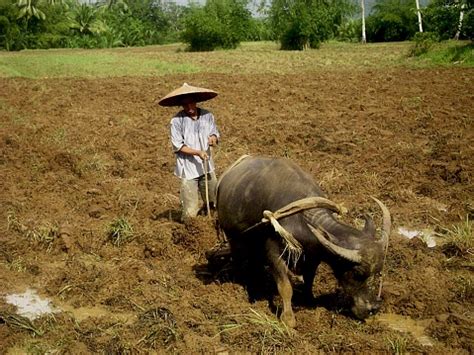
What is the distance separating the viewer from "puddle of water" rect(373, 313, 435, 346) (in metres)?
4.39

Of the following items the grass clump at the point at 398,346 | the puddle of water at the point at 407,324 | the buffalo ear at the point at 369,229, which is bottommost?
the puddle of water at the point at 407,324

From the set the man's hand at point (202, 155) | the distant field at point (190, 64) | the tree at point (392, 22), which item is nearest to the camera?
the man's hand at point (202, 155)

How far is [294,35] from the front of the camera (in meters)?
36.9

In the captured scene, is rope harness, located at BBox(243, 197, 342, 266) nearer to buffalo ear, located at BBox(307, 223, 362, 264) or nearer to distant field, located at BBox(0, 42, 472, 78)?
buffalo ear, located at BBox(307, 223, 362, 264)

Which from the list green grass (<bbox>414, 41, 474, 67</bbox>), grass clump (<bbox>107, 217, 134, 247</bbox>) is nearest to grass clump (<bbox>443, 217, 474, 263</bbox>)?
grass clump (<bbox>107, 217, 134, 247</bbox>)

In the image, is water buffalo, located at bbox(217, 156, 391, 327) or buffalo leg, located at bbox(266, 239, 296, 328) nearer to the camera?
water buffalo, located at bbox(217, 156, 391, 327)

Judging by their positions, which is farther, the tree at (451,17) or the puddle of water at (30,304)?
the tree at (451,17)

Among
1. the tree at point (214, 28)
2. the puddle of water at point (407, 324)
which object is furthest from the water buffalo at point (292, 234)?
the tree at point (214, 28)

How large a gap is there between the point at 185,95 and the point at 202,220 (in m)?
1.34

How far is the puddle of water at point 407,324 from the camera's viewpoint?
14.4 ft

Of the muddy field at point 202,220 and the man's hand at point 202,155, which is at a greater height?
the man's hand at point 202,155

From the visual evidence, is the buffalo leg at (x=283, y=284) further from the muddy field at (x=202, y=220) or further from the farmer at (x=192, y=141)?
the farmer at (x=192, y=141)

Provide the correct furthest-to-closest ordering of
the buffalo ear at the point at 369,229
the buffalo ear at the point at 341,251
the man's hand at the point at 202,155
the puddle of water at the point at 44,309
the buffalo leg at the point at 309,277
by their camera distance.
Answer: the man's hand at the point at 202,155, the puddle of water at the point at 44,309, the buffalo leg at the point at 309,277, the buffalo ear at the point at 369,229, the buffalo ear at the point at 341,251

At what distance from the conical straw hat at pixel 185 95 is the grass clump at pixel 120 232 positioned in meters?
1.40
